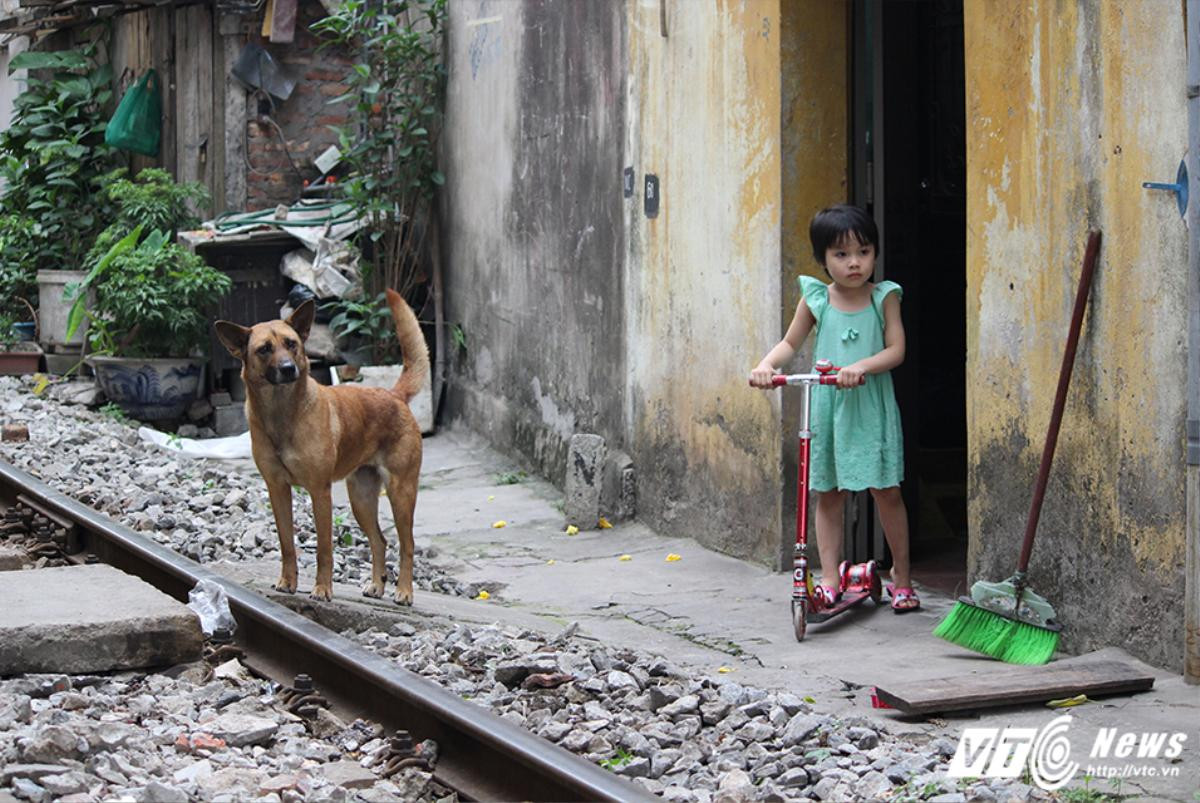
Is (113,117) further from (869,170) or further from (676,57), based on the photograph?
(869,170)

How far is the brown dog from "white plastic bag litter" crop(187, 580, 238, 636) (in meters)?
0.51

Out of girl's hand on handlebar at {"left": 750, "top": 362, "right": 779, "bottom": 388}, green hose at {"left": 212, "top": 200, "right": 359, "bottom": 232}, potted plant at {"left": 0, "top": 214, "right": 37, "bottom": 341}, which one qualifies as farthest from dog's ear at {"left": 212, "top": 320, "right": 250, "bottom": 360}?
potted plant at {"left": 0, "top": 214, "right": 37, "bottom": 341}

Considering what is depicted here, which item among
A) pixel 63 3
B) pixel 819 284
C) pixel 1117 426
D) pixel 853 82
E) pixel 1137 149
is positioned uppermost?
pixel 63 3

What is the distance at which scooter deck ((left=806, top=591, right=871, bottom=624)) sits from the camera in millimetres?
5996

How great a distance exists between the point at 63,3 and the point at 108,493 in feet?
29.6

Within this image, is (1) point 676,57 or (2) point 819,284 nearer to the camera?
(2) point 819,284

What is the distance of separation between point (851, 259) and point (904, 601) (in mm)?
1392

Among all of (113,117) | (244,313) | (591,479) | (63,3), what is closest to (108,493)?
(591,479)

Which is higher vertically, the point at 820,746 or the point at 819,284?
the point at 819,284

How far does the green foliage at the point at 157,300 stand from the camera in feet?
40.8

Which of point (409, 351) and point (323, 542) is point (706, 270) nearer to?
point (409, 351)

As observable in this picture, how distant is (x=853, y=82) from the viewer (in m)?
7.23

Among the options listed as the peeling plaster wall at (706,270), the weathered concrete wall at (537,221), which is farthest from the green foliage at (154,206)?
the peeling plaster wall at (706,270)

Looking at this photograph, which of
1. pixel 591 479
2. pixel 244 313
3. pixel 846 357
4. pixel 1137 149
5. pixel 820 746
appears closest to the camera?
pixel 820 746
